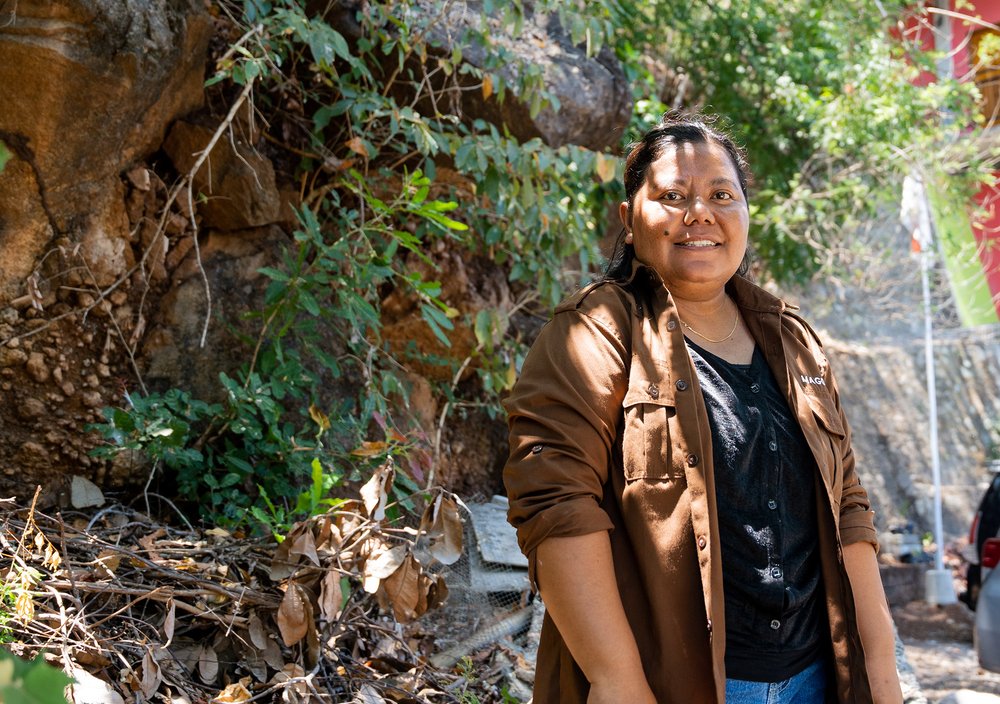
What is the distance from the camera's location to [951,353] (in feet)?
39.6

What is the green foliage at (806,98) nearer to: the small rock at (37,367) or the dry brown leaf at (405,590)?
the small rock at (37,367)

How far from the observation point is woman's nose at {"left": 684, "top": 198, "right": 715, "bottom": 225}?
189 cm

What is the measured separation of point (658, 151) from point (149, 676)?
1.74m

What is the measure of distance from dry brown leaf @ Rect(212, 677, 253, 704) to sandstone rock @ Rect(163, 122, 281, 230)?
1861 millimetres

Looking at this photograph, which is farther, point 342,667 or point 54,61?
point 54,61

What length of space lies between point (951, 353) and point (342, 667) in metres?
11.0

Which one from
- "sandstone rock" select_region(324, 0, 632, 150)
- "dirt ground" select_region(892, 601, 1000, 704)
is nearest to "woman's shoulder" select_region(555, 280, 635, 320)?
"sandstone rock" select_region(324, 0, 632, 150)

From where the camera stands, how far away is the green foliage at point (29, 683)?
73 centimetres

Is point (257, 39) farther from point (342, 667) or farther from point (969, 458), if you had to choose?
point (969, 458)

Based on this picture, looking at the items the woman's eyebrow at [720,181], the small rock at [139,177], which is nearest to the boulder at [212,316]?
the small rock at [139,177]

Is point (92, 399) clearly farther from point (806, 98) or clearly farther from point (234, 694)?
point (806, 98)

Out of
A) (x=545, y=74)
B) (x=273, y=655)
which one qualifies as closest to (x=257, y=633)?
(x=273, y=655)

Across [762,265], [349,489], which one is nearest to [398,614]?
[349,489]

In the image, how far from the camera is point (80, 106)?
126 inches
